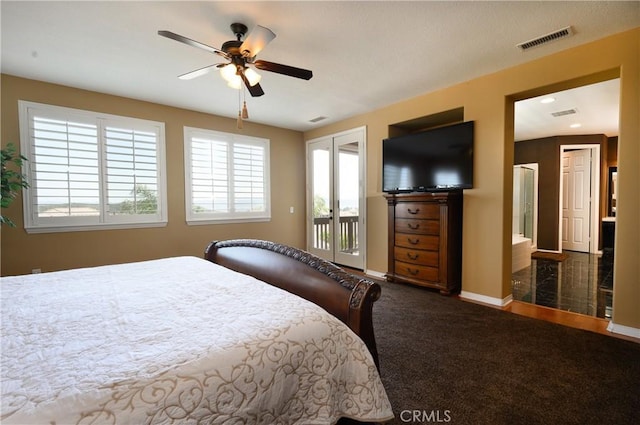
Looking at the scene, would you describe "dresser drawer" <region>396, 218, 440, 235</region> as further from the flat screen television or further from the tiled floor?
the tiled floor

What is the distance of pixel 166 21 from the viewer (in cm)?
228

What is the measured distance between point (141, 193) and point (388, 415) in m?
4.04

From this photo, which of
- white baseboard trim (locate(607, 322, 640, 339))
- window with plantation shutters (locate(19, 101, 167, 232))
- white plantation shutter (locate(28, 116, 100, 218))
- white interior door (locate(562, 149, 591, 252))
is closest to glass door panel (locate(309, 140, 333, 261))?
window with plantation shutters (locate(19, 101, 167, 232))

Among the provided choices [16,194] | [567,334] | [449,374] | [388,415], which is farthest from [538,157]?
[16,194]

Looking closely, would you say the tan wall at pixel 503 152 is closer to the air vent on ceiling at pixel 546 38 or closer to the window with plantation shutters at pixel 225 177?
the air vent on ceiling at pixel 546 38

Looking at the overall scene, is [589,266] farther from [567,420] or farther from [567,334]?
[567,420]

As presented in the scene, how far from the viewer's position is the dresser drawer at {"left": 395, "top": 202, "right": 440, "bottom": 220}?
357cm

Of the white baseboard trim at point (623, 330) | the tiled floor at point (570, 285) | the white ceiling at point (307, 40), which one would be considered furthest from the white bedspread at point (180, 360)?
the tiled floor at point (570, 285)

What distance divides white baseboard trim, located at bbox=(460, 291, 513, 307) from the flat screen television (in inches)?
51.0

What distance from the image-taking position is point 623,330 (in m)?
2.48

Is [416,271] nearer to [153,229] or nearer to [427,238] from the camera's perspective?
[427,238]

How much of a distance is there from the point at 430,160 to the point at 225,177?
10.3ft

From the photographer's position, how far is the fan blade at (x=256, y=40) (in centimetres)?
191

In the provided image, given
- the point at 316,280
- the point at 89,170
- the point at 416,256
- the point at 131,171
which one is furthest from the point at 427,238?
the point at 89,170
